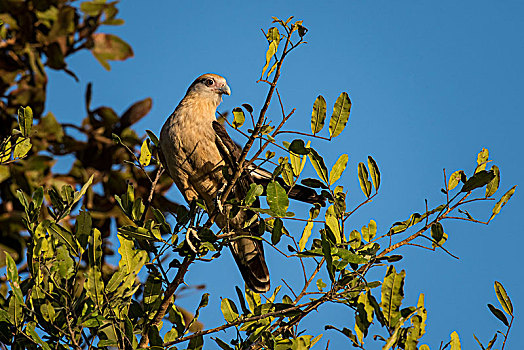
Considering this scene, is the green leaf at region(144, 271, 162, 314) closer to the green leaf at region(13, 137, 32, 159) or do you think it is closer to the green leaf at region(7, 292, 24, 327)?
the green leaf at region(7, 292, 24, 327)

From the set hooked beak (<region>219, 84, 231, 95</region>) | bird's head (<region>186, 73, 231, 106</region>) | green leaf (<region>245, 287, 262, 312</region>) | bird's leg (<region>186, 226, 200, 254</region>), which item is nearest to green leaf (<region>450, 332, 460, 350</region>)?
green leaf (<region>245, 287, 262, 312</region>)

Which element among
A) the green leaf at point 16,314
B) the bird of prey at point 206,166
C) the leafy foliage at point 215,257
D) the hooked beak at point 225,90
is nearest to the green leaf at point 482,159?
the leafy foliage at point 215,257

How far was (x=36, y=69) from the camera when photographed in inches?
159

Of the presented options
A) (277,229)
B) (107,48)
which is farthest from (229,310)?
(107,48)

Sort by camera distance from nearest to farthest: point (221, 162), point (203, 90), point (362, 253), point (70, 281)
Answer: point (362, 253), point (70, 281), point (221, 162), point (203, 90)

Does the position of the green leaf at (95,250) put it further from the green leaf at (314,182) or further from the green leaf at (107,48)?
the green leaf at (107,48)

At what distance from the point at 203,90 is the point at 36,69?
1.19 meters

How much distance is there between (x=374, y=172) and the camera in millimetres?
2090

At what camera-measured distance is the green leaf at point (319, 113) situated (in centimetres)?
204

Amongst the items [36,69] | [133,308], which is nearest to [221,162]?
[36,69]

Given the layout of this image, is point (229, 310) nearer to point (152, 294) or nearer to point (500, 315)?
point (152, 294)

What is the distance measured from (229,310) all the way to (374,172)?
77cm

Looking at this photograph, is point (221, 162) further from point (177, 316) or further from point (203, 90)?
point (177, 316)

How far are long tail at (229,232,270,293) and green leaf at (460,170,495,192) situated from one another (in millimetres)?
1782
